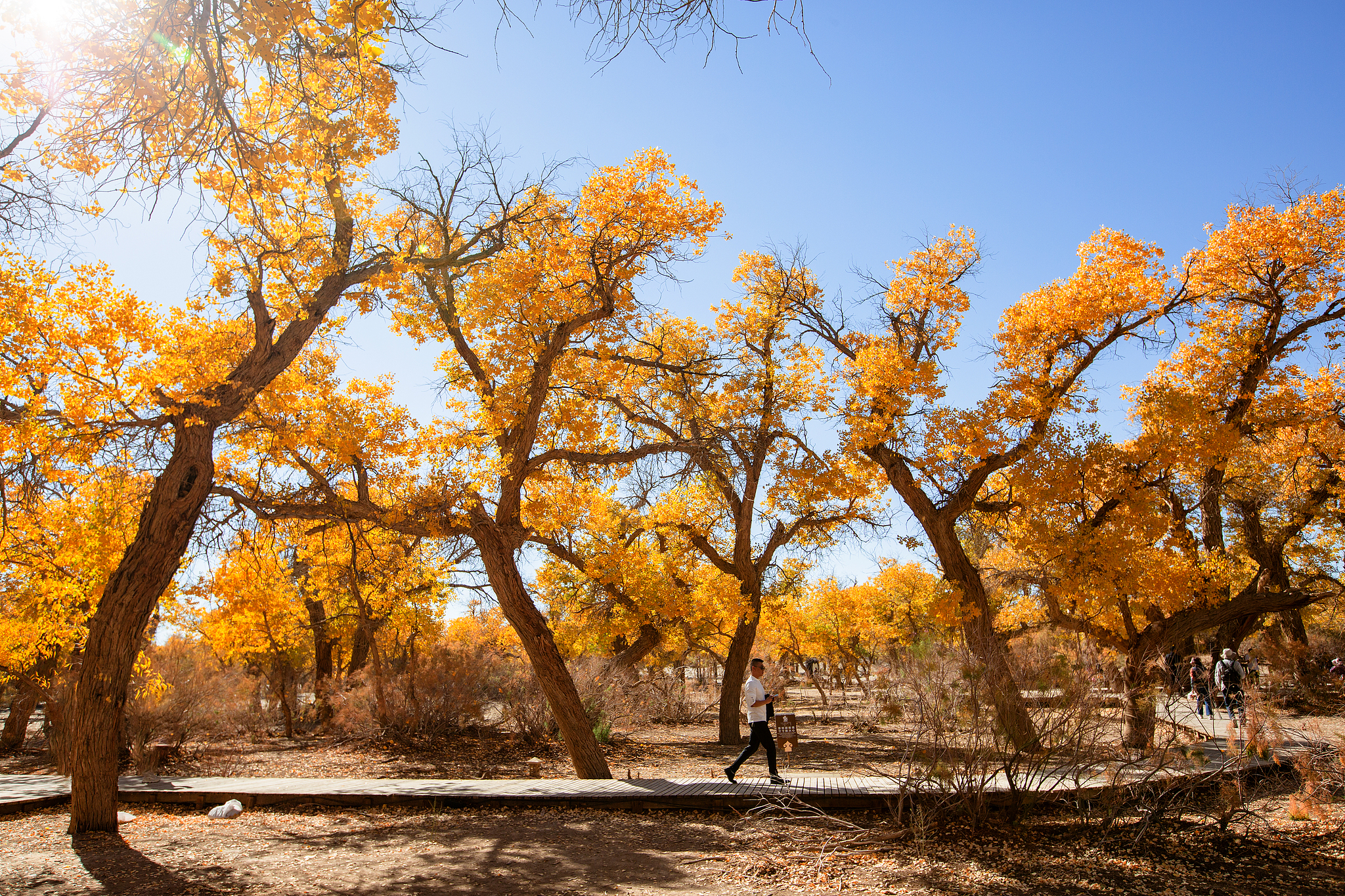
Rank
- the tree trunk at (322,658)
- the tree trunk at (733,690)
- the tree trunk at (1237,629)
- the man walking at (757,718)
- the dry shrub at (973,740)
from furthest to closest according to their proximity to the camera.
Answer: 1. the tree trunk at (322,658)
2. the tree trunk at (733,690)
3. the tree trunk at (1237,629)
4. the man walking at (757,718)
5. the dry shrub at (973,740)

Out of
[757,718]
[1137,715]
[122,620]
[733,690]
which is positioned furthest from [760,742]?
[733,690]

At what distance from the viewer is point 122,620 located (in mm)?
→ 6559

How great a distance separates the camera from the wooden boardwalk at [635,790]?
555 cm

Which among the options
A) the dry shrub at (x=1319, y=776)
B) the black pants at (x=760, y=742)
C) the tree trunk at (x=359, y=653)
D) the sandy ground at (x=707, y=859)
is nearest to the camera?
the sandy ground at (x=707, y=859)

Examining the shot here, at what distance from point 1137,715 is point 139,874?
733cm

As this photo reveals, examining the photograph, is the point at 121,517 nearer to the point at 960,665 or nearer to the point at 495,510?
the point at 495,510

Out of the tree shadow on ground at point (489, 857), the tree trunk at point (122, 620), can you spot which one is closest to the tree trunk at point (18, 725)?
the tree trunk at point (122, 620)

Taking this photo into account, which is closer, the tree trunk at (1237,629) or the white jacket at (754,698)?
the white jacket at (754,698)

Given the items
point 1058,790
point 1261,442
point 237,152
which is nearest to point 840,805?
point 1058,790

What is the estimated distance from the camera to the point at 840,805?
6.54 m

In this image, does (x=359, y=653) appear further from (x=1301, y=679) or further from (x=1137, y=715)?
(x=1301, y=679)

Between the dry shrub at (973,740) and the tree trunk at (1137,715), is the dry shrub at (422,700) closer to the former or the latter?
the dry shrub at (973,740)

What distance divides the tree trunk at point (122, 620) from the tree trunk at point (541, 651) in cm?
314

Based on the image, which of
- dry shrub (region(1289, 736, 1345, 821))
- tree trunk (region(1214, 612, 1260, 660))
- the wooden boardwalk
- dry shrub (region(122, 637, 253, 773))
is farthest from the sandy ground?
tree trunk (region(1214, 612, 1260, 660))
